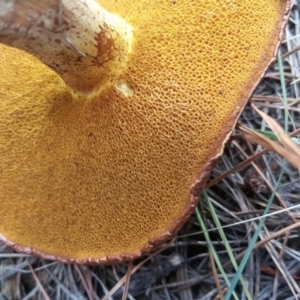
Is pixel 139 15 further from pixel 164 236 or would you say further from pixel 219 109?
pixel 164 236

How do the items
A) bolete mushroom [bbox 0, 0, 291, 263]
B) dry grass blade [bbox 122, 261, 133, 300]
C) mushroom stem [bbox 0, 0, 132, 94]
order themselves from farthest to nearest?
dry grass blade [bbox 122, 261, 133, 300]
bolete mushroom [bbox 0, 0, 291, 263]
mushroom stem [bbox 0, 0, 132, 94]

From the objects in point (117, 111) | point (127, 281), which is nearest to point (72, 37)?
point (117, 111)

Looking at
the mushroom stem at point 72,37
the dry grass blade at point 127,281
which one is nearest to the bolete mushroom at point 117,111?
the mushroom stem at point 72,37

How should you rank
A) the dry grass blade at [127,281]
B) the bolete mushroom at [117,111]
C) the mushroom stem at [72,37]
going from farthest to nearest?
the dry grass blade at [127,281] < the bolete mushroom at [117,111] < the mushroom stem at [72,37]

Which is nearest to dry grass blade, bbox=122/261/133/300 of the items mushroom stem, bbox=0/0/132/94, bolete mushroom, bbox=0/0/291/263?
bolete mushroom, bbox=0/0/291/263

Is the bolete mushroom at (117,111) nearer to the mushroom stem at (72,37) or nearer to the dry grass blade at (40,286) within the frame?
the mushroom stem at (72,37)

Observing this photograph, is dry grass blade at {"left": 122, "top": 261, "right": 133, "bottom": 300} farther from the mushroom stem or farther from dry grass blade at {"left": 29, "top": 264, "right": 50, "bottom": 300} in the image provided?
the mushroom stem

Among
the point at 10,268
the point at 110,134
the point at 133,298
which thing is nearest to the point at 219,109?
the point at 110,134
